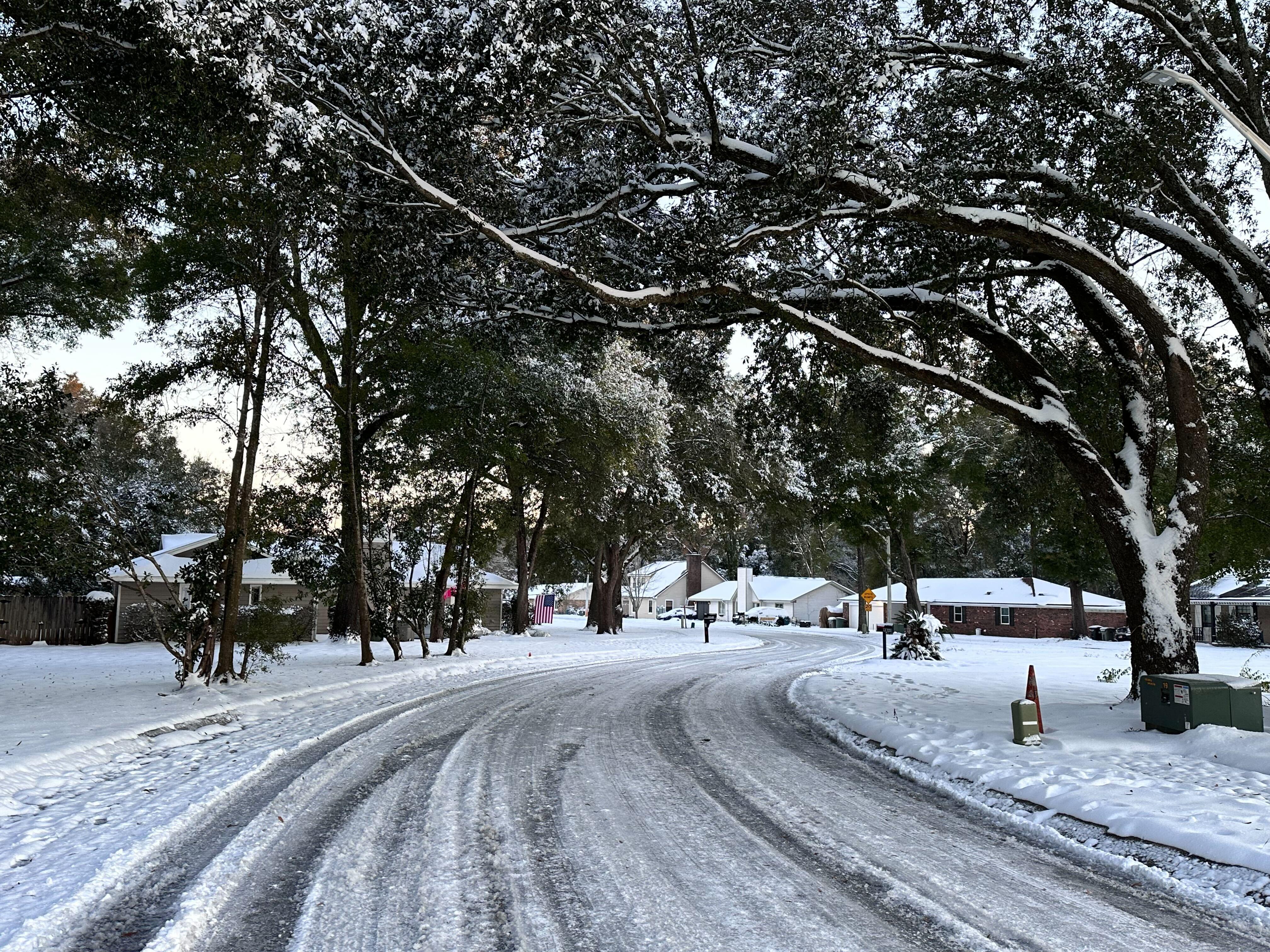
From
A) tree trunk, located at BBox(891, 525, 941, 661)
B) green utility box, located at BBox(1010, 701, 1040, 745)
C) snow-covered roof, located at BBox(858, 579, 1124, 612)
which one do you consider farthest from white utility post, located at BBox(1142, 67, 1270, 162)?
snow-covered roof, located at BBox(858, 579, 1124, 612)

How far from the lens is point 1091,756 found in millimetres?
8047

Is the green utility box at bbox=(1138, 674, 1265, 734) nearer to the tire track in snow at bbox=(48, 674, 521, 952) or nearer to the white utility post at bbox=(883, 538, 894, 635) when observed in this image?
the tire track in snow at bbox=(48, 674, 521, 952)

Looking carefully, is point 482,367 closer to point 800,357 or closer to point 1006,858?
point 800,357

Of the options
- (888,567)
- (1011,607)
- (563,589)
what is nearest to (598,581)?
(888,567)

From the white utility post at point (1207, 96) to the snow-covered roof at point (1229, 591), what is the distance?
112 feet

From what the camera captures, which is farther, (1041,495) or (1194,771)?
(1041,495)

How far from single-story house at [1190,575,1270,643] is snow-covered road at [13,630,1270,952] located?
38.9 metres

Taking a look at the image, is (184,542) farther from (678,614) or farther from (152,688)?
(678,614)

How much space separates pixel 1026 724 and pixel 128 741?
9435mm

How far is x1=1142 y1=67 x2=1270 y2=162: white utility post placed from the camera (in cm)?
785

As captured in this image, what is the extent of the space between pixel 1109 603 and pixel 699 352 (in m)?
46.3

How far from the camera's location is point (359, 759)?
7.90 metres

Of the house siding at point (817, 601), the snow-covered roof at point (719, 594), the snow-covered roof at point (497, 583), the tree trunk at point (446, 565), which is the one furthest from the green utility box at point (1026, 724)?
the snow-covered roof at point (719, 594)

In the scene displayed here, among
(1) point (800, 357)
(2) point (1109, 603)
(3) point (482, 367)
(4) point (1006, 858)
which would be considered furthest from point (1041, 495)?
(2) point (1109, 603)
